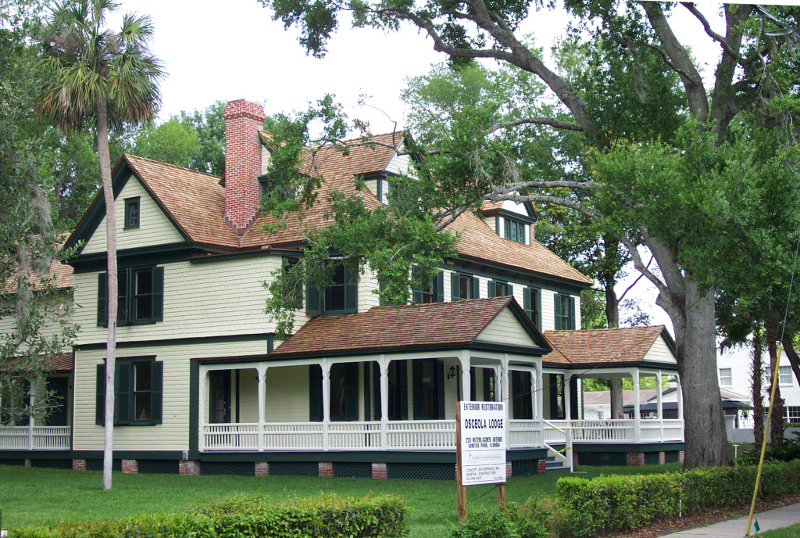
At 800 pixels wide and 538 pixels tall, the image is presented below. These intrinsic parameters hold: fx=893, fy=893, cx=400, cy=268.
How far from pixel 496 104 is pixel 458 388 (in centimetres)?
935

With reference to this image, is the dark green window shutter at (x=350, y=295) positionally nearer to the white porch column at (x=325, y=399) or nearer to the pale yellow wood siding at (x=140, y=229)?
the white porch column at (x=325, y=399)

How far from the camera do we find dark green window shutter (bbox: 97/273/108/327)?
1112 inches

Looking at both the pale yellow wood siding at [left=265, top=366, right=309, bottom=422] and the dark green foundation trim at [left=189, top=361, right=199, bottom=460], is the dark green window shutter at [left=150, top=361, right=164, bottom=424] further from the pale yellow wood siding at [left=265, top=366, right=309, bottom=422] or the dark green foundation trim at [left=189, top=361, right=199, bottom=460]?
the pale yellow wood siding at [left=265, top=366, right=309, bottom=422]

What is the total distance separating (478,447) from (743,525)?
5.06 m

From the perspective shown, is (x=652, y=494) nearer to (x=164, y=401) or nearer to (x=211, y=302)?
(x=211, y=302)

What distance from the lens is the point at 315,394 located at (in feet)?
85.7

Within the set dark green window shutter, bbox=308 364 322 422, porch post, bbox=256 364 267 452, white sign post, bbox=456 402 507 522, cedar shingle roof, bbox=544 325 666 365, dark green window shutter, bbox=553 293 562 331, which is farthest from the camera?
dark green window shutter, bbox=553 293 562 331

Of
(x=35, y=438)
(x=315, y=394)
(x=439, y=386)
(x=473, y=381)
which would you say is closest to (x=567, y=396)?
(x=473, y=381)

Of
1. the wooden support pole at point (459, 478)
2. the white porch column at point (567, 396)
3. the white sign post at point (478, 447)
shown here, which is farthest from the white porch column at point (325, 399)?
the wooden support pole at point (459, 478)

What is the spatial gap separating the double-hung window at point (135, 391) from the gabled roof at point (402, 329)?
4.50 m

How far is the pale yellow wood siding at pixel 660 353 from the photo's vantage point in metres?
30.1

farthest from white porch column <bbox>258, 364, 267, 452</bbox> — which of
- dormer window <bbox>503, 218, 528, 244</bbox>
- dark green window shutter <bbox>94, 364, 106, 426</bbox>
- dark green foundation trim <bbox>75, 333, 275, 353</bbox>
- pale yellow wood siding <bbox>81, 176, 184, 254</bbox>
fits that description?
dormer window <bbox>503, 218, 528, 244</bbox>

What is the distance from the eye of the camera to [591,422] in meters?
30.1

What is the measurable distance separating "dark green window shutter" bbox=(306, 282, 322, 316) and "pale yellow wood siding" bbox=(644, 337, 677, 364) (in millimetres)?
11118
